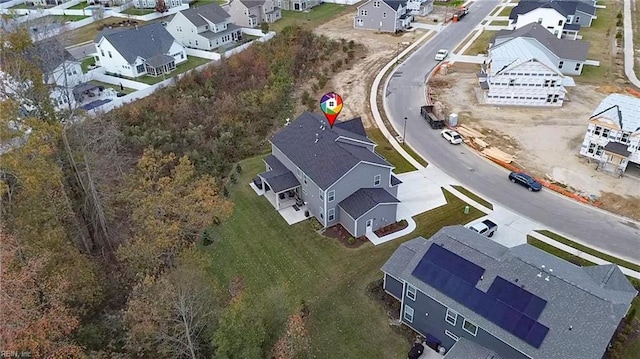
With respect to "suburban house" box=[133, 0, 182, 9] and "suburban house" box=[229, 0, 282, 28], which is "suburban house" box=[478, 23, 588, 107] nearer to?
"suburban house" box=[229, 0, 282, 28]

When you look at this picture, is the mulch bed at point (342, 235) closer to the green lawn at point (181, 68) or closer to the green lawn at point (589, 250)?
the green lawn at point (589, 250)

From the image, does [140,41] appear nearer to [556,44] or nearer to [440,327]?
[440,327]

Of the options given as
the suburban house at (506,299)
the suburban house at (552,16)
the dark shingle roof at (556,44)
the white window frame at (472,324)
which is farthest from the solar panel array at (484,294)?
the suburban house at (552,16)

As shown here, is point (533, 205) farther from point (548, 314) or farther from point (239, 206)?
point (239, 206)

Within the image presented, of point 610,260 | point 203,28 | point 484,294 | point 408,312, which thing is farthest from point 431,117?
point 203,28


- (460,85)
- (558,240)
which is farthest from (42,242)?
(460,85)
